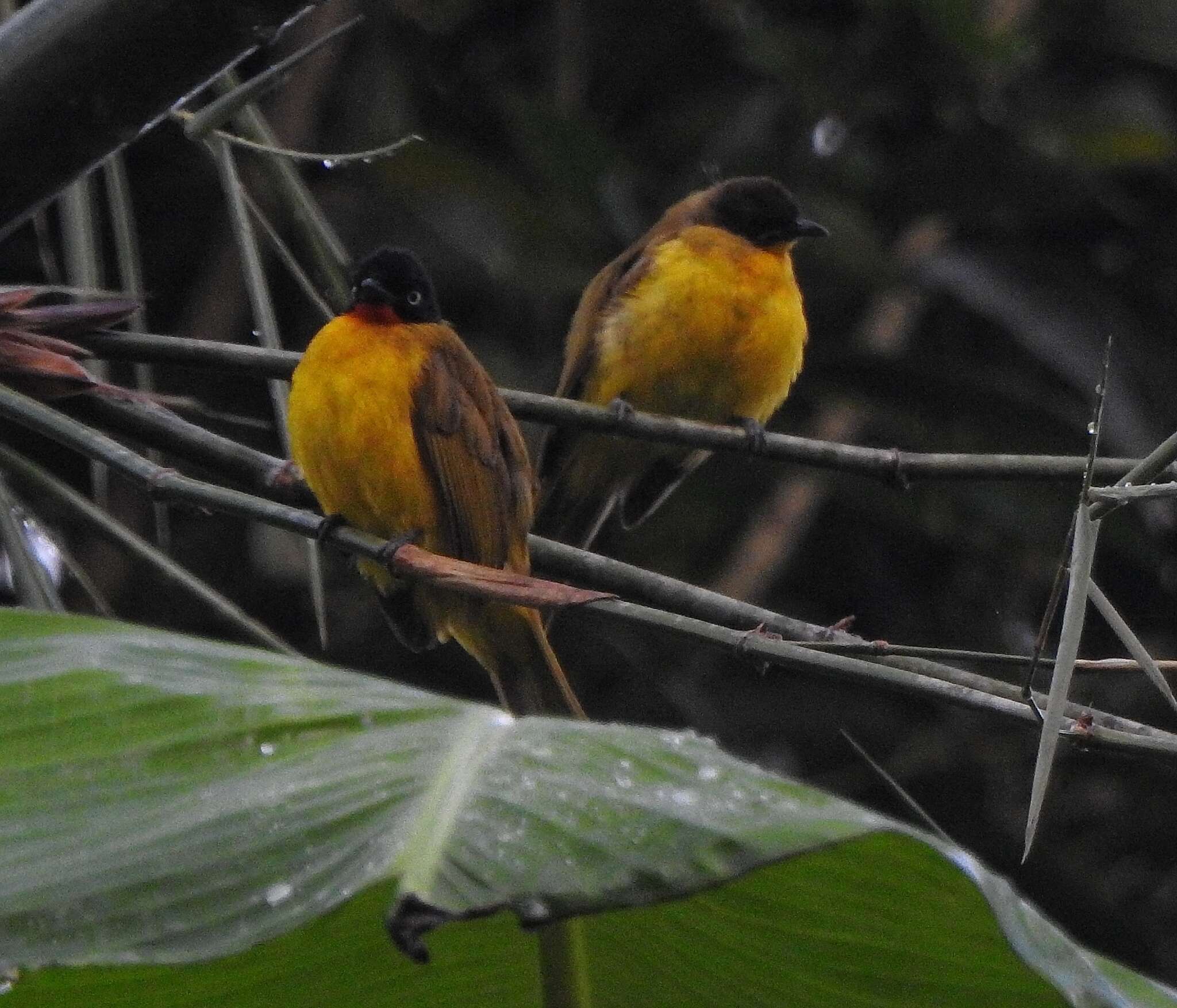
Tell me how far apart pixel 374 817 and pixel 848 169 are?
5.76 metres

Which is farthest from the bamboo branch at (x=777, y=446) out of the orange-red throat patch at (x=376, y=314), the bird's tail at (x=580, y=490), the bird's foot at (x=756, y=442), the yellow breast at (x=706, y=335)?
the bird's tail at (x=580, y=490)

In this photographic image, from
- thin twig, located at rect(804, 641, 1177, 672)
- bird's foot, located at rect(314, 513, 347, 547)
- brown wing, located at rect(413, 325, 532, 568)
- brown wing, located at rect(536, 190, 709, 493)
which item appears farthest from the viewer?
brown wing, located at rect(536, 190, 709, 493)

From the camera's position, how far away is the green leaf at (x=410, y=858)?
42.6 inches

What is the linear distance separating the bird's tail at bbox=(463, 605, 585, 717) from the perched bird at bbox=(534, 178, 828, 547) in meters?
1.61

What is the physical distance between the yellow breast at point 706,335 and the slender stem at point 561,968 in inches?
159

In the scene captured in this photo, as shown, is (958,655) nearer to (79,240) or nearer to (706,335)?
(79,240)

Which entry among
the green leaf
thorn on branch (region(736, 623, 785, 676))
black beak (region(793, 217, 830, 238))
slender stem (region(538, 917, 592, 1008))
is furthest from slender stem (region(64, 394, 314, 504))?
black beak (region(793, 217, 830, 238))

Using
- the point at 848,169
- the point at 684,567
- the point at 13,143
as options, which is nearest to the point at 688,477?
the point at 684,567

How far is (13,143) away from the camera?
2.10 metres

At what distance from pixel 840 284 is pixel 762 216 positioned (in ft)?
3.32

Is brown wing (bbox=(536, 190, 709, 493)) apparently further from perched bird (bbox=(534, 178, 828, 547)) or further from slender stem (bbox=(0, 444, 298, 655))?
slender stem (bbox=(0, 444, 298, 655))

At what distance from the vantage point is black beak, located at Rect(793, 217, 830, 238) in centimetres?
563

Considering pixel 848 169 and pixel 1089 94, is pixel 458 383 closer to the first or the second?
pixel 848 169

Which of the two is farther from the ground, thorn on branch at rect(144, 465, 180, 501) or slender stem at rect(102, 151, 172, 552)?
slender stem at rect(102, 151, 172, 552)
